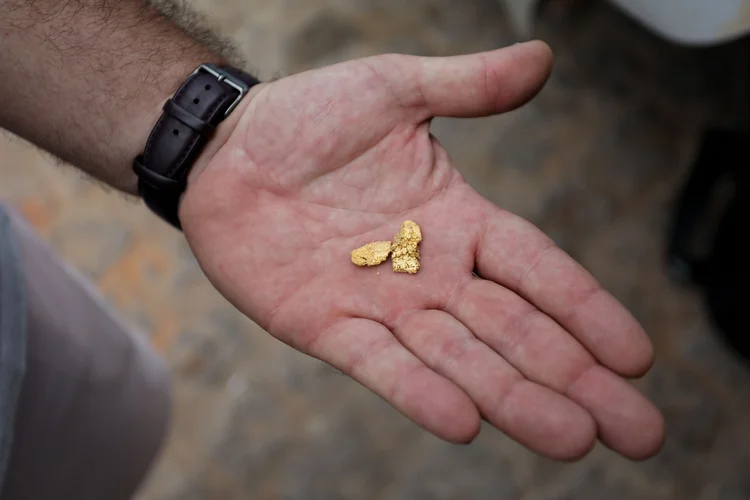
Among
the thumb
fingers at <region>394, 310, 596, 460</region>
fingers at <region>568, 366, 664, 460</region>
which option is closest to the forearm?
the thumb

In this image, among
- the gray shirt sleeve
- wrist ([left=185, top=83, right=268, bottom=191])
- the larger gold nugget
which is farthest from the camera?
wrist ([left=185, top=83, right=268, bottom=191])

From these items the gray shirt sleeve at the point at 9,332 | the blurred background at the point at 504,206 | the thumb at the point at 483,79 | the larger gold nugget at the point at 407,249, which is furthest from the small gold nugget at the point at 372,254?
the blurred background at the point at 504,206

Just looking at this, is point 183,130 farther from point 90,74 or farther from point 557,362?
point 557,362

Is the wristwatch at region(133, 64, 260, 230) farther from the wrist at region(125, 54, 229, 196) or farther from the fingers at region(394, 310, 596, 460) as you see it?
the fingers at region(394, 310, 596, 460)

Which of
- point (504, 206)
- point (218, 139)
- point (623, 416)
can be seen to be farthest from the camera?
point (504, 206)

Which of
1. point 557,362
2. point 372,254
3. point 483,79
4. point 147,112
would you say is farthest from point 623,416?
point 147,112

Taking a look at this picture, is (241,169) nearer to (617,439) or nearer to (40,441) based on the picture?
(40,441)
